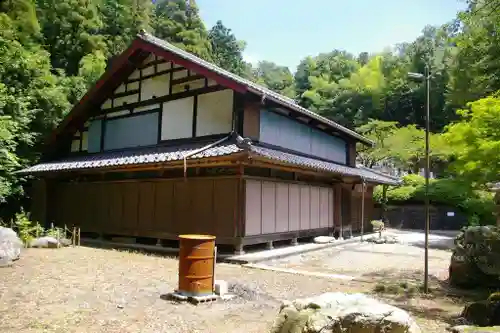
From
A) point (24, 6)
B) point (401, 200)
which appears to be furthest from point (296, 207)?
point (401, 200)

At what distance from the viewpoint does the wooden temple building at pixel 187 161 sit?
11.6m

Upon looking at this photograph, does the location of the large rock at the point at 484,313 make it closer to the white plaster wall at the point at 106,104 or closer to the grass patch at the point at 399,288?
the grass patch at the point at 399,288

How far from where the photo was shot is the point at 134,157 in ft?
43.1

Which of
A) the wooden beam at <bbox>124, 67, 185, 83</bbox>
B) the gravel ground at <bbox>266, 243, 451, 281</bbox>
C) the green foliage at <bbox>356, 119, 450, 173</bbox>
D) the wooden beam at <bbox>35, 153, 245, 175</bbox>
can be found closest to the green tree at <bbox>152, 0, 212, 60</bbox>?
the green foliage at <bbox>356, 119, 450, 173</bbox>

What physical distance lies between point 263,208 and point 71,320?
24.2 ft

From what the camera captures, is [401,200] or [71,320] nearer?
[71,320]

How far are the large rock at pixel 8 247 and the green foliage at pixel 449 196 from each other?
66.7 feet

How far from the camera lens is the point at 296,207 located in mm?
13688

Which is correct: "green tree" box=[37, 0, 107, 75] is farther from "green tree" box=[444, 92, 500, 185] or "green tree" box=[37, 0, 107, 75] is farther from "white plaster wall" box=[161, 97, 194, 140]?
"green tree" box=[444, 92, 500, 185]

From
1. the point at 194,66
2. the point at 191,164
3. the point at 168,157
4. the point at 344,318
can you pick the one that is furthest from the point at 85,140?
the point at 344,318

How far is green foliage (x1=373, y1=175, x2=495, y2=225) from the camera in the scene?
23237mm

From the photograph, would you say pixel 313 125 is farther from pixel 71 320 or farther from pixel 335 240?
pixel 71 320

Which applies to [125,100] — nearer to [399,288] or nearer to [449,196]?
[399,288]

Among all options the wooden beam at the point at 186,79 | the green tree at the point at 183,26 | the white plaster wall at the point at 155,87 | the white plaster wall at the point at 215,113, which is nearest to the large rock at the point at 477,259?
the white plaster wall at the point at 215,113
